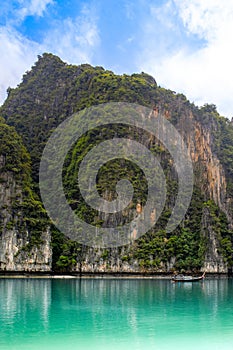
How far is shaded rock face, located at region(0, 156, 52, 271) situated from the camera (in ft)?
168

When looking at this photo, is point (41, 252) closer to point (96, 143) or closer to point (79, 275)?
point (79, 275)

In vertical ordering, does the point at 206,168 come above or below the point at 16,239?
above

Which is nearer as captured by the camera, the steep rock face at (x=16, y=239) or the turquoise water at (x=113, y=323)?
the turquoise water at (x=113, y=323)

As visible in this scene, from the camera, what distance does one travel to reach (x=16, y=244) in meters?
52.7

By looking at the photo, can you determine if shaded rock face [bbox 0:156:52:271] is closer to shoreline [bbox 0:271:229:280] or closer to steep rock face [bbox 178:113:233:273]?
shoreline [bbox 0:271:229:280]

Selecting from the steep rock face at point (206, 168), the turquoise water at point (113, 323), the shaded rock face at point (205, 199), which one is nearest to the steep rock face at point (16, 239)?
the shaded rock face at point (205, 199)

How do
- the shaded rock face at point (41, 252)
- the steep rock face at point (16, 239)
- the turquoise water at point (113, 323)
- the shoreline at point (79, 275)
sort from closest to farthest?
the turquoise water at point (113, 323), the shoreline at point (79, 275), the steep rock face at point (16, 239), the shaded rock face at point (41, 252)

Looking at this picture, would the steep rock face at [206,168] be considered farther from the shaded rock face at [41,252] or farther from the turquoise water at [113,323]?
the turquoise water at [113,323]

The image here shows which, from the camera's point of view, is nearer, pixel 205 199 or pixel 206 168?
pixel 205 199

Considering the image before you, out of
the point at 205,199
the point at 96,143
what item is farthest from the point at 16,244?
the point at 205,199

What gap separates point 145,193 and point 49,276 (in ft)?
56.9

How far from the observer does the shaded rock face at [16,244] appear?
51344 mm

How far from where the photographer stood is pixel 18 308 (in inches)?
833

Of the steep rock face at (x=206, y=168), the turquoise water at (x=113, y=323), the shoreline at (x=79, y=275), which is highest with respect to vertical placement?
the steep rock face at (x=206, y=168)
